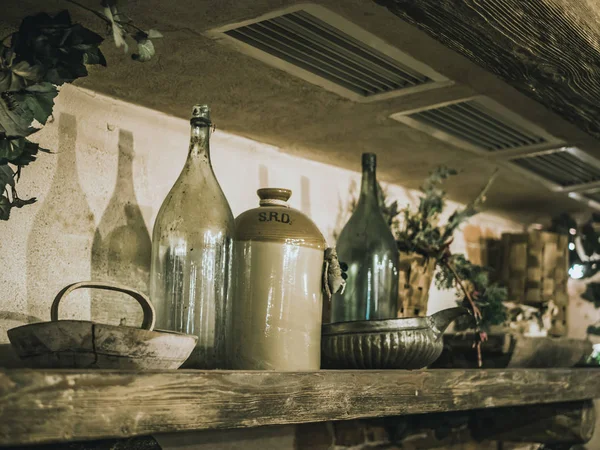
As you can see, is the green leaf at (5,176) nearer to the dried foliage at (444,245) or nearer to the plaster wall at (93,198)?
→ the plaster wall at (93,198)

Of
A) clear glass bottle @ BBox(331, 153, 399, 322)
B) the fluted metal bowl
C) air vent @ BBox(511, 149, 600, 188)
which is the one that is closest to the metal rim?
the fluted metal bowl

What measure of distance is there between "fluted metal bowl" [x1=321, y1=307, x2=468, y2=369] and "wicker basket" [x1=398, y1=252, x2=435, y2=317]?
0.32 metres

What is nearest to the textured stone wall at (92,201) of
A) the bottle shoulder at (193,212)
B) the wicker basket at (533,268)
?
the bottle shoulder at (193,212)

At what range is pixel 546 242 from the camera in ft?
6.68

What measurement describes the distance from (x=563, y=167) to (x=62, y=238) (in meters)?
1.16

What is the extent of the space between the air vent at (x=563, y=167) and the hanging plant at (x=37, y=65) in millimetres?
1050

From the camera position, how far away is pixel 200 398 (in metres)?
0.80

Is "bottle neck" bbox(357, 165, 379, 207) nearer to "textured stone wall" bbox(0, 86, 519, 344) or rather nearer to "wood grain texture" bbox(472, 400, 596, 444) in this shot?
"textured stone wall" bbox(0, 86, 519, 344)

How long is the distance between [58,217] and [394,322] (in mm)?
497

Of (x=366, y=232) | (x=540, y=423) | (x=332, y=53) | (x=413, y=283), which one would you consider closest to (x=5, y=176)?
(x=332, y=53)

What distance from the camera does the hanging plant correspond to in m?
0.84

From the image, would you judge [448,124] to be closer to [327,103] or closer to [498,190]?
[327,103]

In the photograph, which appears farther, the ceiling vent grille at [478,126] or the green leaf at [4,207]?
the ceiling vent grille at [478,126]

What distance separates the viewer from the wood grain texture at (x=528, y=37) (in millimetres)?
864
